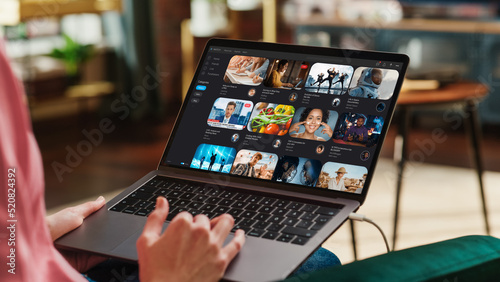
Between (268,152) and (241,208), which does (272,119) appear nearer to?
(268,152)

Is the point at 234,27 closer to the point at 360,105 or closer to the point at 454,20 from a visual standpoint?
the point at 454,20

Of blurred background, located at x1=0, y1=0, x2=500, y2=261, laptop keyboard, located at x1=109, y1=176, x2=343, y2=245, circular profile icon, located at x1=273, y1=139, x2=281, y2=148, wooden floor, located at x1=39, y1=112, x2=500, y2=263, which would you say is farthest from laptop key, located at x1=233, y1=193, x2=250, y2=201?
blurred background, located at x1=0, y1=0, x2=500, y2=261

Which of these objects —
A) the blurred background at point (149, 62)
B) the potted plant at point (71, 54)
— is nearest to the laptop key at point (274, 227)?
the blurred background at point (149, 62)

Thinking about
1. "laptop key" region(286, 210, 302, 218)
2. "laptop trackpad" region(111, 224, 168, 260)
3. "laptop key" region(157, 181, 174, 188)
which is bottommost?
"laptop trackpad" region(111, 224, 168, 260)

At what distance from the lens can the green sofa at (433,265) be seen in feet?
2.36

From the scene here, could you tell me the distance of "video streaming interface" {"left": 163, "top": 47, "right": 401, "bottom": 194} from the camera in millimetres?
989

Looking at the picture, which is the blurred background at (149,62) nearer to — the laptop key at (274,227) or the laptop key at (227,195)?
the laptop key at (227,195)

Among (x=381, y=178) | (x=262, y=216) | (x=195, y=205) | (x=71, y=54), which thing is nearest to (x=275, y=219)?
(x=262, y=216)

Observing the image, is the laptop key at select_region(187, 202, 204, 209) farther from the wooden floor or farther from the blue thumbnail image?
the wooden floor

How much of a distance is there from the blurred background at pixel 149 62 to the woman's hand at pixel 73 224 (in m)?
2.45

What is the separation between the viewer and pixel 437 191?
321 centimetres

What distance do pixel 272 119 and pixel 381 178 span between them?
96.1 inches

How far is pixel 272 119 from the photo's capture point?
1051 millimetres

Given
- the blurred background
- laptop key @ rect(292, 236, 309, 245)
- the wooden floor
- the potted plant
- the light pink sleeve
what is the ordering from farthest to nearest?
the potted plant
the blurred background
the wooden floor
laptop key @ rect(292, 236, 309, 245)
the light pink sleeve
